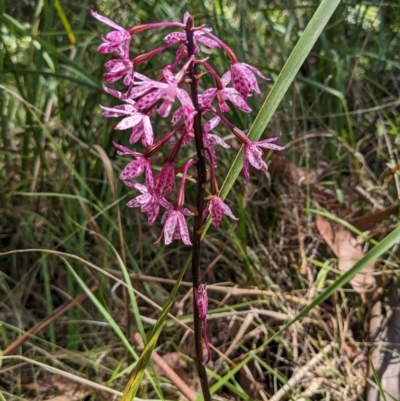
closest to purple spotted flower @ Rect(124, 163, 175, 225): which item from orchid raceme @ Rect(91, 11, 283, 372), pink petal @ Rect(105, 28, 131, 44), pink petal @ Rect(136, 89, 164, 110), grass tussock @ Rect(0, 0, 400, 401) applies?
orchid raceme @ Rect(91, 11, 283, 372)

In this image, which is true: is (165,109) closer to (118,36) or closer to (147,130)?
(147,130)

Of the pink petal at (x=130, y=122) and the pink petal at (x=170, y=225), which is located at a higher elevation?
the pink petal at (x=130, y=122)

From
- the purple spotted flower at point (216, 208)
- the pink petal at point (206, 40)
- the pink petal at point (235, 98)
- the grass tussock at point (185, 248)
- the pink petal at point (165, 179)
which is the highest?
the pink petal at point (206, 40)

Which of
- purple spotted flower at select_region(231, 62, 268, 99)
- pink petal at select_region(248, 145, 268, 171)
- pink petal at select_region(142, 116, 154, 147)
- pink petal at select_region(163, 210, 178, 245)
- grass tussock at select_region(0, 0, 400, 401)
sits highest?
purple spotted flower at select_region(231, 62, 268, 99)

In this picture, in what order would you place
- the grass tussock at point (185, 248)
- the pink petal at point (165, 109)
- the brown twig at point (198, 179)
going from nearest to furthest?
the pink petal at point (165, 109), the brown twig at point (198, 179), the grass tussock at point (185, 248)

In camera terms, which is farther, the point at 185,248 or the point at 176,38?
the point at 185,248

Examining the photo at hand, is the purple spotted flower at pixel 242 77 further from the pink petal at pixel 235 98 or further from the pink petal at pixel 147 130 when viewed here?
the pink petal at pixel 147 130

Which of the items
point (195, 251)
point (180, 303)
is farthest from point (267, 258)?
point (195, 251)

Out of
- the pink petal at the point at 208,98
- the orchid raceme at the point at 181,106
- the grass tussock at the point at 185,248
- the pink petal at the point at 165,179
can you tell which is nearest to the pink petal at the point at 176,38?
the orchid raceme at the point at 181,106

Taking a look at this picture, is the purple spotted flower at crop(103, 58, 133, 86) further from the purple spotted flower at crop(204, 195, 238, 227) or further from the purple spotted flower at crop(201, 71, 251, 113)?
the purple spotted flower at crop(204, 195, 238, 227)

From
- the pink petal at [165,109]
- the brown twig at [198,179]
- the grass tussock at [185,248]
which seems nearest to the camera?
the pink petal at [165,109]

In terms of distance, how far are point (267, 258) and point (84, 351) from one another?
70cm

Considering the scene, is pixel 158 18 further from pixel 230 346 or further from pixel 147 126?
pixel 147 126

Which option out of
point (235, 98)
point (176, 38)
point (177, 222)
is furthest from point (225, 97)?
point (177, 222)
